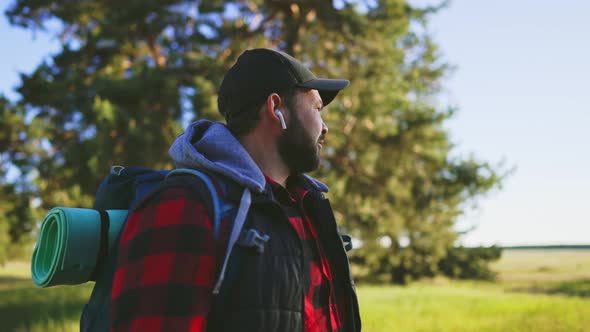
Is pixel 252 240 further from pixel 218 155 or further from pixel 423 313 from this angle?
pixel 423 313

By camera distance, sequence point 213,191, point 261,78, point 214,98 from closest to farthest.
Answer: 1. point 213,191
2. point 261,78
3. point 214,98

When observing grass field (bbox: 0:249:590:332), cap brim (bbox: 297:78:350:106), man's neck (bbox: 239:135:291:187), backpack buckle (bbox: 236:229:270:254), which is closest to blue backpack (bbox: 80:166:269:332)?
backpack buckle (bbox: 236:229:270:254)

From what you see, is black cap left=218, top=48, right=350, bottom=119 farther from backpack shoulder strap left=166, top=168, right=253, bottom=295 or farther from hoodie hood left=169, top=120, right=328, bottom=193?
backpack shoulder strap left=166, top=168, right=253, bottom=295

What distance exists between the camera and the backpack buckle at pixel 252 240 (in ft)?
5.67

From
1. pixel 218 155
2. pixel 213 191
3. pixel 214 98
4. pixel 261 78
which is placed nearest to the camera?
pixel 213 191

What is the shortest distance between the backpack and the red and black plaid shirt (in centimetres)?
4

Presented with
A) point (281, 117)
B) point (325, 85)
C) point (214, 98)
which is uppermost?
point (214, 98)

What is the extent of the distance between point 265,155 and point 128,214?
597 millimetres

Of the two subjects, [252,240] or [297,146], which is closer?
[252,240]

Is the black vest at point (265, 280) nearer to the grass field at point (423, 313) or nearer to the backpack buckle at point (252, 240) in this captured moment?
the backpack buckle at point (252, 240)

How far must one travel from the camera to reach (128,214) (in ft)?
5.93

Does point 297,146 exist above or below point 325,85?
below

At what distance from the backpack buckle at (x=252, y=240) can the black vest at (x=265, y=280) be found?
2 cm

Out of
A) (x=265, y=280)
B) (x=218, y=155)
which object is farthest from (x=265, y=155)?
(x=265, y=280)
